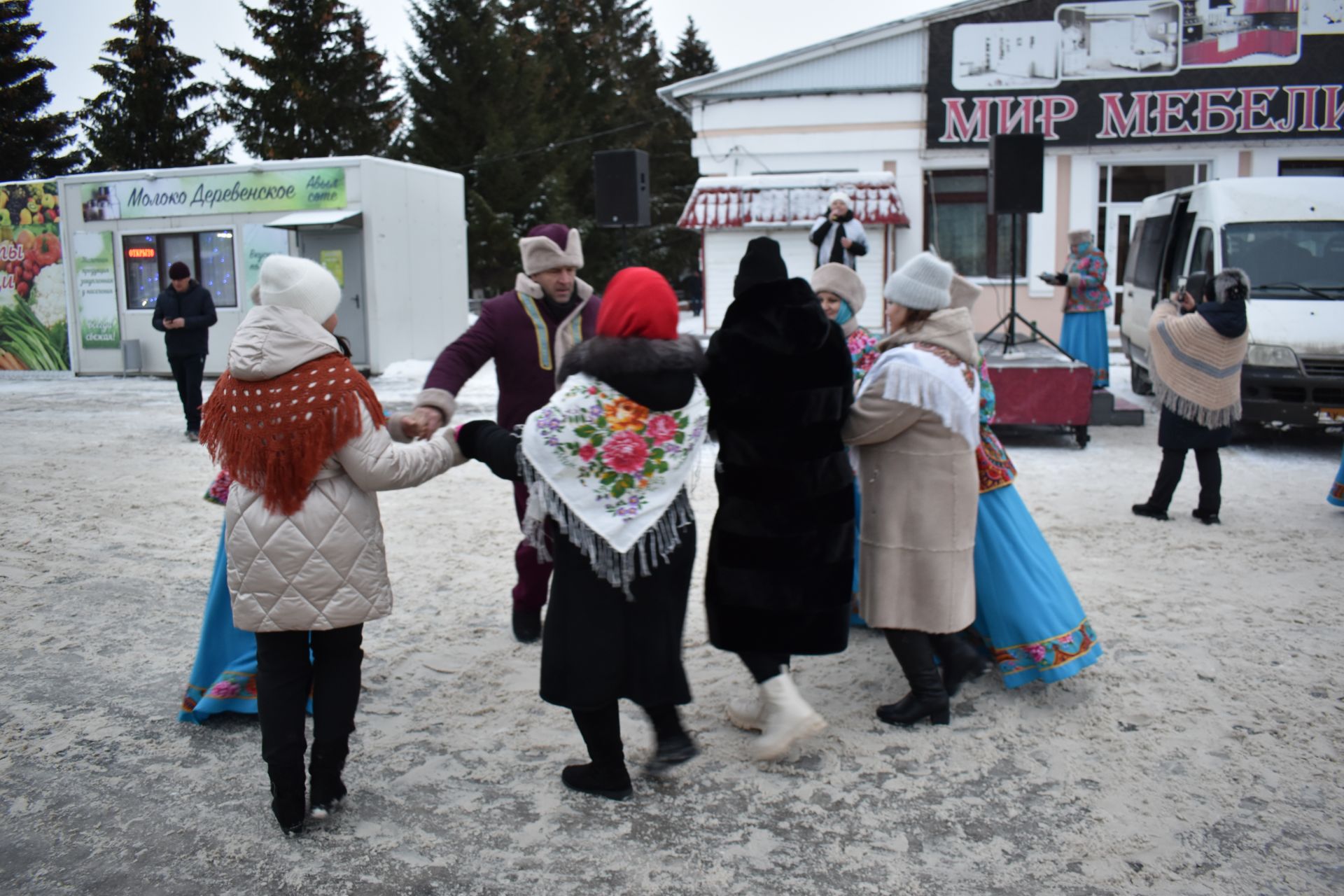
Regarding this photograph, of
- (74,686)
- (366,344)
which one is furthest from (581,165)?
(74,686)

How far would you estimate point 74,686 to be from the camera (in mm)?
4258

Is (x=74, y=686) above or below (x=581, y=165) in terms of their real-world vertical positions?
below

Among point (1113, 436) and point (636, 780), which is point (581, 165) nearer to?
point (1113, 436)

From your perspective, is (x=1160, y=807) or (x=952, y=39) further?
(x=952, y=39)

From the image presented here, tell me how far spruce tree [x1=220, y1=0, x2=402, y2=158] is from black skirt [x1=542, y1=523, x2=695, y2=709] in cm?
2762

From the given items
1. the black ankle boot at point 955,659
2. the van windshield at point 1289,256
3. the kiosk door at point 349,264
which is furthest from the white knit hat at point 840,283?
the kiosk door at point 349,264

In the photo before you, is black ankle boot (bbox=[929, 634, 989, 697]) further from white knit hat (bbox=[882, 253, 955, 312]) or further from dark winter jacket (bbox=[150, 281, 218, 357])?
dark winter jacket (bbox=[150, 281, 218, 357])

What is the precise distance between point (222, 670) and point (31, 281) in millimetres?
16973

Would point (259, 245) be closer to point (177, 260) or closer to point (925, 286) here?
point (177, 260)

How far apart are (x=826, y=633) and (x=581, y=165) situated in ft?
94.7

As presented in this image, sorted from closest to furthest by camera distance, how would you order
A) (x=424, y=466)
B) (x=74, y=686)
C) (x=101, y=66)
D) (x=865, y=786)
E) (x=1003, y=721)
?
(x=424, y=466) → (x=865, y=786) → (x=1003, y=721) → (x=74, y=686) → (x=101, y=66)

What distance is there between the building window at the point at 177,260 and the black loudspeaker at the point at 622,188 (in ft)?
24.3

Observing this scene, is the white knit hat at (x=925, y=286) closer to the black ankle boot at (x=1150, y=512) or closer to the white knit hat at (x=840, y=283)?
the white knit hat at (x=840, y=283)

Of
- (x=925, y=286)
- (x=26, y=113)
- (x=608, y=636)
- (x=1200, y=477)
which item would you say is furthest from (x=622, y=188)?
(x=26, y=113)
